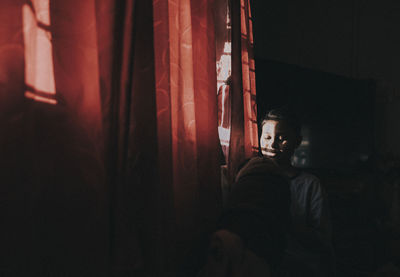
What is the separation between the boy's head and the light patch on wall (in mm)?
845

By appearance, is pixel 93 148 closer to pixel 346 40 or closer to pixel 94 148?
pixel 94 148

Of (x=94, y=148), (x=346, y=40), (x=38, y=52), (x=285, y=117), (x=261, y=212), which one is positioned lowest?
(x=261, y=212)

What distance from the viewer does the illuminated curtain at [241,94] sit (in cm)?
124

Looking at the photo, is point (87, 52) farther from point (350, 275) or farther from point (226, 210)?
point (350, 275)

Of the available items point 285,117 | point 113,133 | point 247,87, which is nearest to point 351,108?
point 247,87

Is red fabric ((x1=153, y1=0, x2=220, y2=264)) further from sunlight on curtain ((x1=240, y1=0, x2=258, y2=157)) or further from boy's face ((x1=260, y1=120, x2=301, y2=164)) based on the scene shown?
sunlight on curtain ((x1=240, y1=0, x2=258, y2=157))

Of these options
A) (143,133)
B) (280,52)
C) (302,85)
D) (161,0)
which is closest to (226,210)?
(143,133)

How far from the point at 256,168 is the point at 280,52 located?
8.54 ft

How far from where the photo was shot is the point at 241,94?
1.28m

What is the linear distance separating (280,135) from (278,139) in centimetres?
2

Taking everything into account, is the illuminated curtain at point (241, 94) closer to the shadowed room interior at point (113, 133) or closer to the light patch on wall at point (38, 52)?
the shadowed room interior at point (113, 133)

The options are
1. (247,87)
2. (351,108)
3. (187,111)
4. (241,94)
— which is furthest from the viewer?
(351,108)

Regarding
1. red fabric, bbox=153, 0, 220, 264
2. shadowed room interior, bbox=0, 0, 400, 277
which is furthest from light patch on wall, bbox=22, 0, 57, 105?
red fabric, bbox=153, 0, 220, 264

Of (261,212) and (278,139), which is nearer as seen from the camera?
(261,212)
